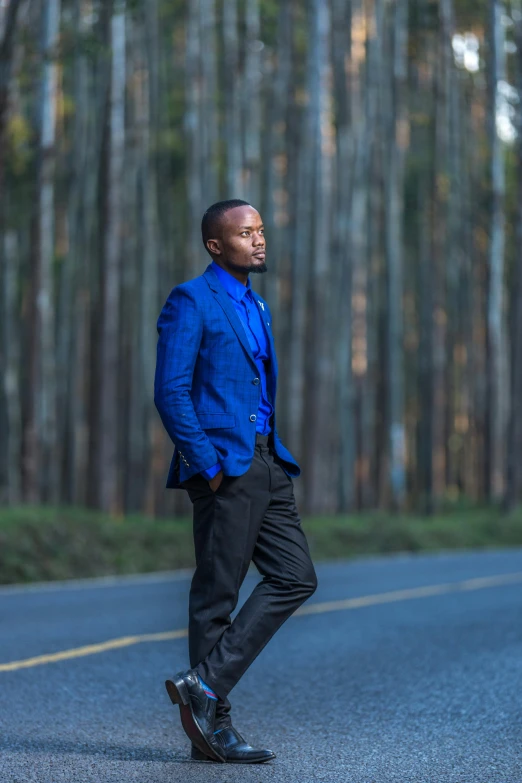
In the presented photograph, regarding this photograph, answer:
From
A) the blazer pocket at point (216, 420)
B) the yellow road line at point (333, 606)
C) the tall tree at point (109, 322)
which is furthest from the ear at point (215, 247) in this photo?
the tall tree at point (109, 322)

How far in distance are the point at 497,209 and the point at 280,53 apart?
5575 mm

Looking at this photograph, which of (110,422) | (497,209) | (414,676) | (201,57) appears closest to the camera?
(414,676)

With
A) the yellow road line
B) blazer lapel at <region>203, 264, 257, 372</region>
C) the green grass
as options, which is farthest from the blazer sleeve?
the green grass

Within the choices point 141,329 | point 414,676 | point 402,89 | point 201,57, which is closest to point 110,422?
point 141,329

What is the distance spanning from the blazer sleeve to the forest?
1740cm

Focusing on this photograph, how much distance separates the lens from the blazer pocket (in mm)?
5996

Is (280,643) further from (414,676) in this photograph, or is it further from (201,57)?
(201,57)

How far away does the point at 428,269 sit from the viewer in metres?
39.3

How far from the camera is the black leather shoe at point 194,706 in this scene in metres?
5.92

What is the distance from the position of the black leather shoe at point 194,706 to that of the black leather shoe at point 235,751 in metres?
0.07

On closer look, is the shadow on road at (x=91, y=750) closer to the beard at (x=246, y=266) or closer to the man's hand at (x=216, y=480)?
the man's hand at (x=216, y=480)

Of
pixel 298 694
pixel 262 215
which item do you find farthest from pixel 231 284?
pixel 262 215

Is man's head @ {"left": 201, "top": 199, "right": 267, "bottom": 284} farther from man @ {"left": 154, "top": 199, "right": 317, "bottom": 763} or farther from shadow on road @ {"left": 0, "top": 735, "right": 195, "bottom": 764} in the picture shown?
shadow on road @ {"left": 0, "top": 735, "right": 195, "bottom": 764}

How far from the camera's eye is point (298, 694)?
819 centimetres
